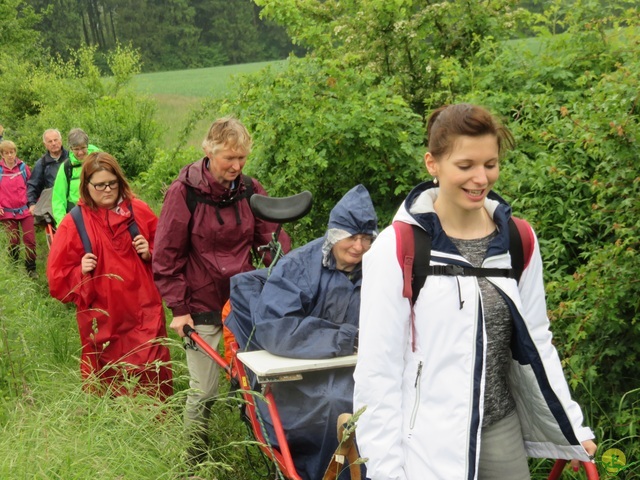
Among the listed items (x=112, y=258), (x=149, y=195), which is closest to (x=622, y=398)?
(x=112, y=258)

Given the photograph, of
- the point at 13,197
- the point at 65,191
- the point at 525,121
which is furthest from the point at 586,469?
the point at 13,197

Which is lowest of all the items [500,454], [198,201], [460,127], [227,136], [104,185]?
[500,454]

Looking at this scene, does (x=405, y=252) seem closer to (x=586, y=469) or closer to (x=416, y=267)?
(x=416, y=267)

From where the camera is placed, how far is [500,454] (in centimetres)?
277

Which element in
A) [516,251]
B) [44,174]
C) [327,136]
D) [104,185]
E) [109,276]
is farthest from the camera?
[44,174]

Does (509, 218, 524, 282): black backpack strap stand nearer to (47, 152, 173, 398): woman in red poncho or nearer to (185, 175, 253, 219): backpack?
(185, 175, 253, 219): backpack

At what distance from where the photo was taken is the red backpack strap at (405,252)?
2.55 m

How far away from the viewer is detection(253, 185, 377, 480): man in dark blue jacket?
144 inches

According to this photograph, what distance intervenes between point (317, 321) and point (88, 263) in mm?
2084

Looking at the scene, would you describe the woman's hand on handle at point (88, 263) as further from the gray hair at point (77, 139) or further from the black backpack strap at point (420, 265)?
the gray hair at point (77, 139)

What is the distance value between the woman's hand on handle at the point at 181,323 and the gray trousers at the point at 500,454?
2527mm

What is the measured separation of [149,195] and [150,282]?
648 cm

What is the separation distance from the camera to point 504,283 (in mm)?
2668

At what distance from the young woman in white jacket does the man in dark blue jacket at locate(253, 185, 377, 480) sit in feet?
3.28
